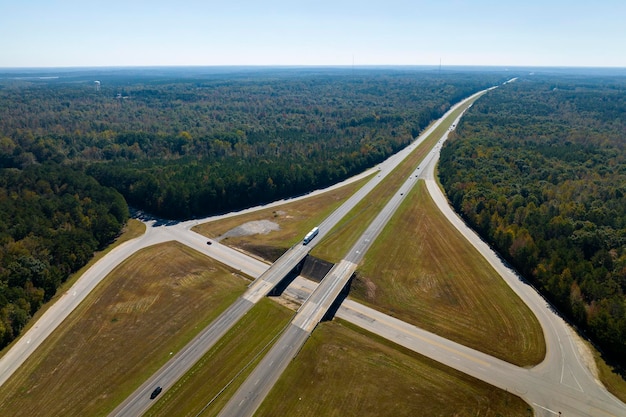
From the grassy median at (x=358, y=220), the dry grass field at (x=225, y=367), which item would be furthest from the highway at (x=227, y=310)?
the grassy median at (x=358, y=220)

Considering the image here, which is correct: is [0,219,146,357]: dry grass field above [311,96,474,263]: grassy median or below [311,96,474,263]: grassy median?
below

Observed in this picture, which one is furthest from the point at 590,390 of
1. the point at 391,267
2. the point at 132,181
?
the point at 132,181

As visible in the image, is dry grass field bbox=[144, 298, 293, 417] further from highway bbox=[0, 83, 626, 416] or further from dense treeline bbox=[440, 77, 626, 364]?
dense treeline bbox=[440, 77, 626, 364]

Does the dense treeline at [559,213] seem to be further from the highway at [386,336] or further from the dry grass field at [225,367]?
the dry grass field at [225,367]

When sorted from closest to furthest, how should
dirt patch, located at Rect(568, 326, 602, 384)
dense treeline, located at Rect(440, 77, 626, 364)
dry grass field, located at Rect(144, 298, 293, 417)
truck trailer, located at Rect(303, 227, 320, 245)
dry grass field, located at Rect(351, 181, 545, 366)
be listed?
dry grass field, located at Rect(144, 298, 293, 417)
dirt patch, located at Rect(568, 326, 602, 384)
dry grass field, located at Rect(351, 181, 545, 366)
dense treeline, located at Rect(440, 77, 626, 364)
truck trailer, located at Rect(303, 227, 320, 245)

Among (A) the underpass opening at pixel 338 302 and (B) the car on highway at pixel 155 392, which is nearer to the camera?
(B) the car on highway at pixel 155 392

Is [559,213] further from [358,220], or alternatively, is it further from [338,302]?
[338,302]

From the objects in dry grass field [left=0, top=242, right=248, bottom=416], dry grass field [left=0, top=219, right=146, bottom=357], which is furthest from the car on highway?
dry grass field [left=0, top=219, right=146, bottom=357]
